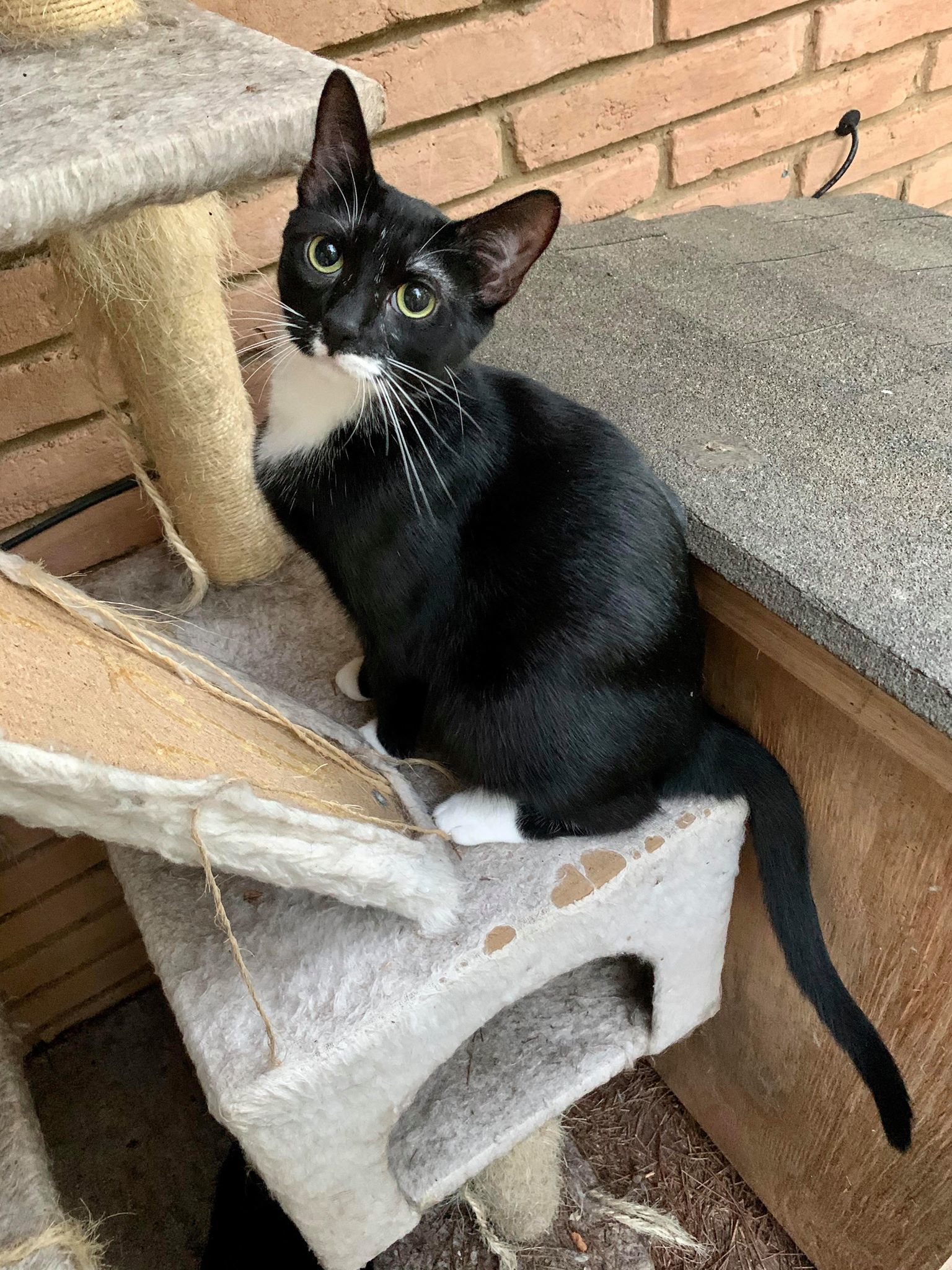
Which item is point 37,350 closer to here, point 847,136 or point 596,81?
point 596,81

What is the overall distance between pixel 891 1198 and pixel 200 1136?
83 centimetres

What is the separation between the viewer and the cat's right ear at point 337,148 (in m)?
0.60

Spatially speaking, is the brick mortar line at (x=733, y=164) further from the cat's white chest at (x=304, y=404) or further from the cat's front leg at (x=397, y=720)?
the cat's front leg at (x=397, y=720)

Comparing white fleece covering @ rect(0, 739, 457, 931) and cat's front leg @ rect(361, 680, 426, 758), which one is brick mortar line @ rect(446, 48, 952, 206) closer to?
cat's front leg @ rect(361, 680, 426, 758)

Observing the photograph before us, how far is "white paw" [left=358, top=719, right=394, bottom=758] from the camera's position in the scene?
0.81 m

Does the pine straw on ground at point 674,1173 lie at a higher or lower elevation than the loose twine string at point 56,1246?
lower

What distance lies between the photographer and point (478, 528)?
0.70 m

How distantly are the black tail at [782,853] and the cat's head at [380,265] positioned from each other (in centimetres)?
41

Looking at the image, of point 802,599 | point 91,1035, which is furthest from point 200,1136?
point 802,599

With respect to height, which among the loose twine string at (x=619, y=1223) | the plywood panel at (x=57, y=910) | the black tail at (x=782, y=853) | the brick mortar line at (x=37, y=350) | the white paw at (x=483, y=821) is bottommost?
the loose twine string at (x=619, y=1223)

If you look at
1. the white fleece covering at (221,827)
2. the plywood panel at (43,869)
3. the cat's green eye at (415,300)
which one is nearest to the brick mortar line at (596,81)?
the cat's green eye at (415,300)

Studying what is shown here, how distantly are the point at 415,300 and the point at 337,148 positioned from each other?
0.39ft

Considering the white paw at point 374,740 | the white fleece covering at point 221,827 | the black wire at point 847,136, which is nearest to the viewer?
the white fleece covering at point 221,827

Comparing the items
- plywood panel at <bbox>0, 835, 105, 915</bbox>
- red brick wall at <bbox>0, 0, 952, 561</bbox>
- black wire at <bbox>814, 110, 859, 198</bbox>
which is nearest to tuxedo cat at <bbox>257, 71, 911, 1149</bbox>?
red brick wall at <bbox>0, 0, 952, 561</bbox>
